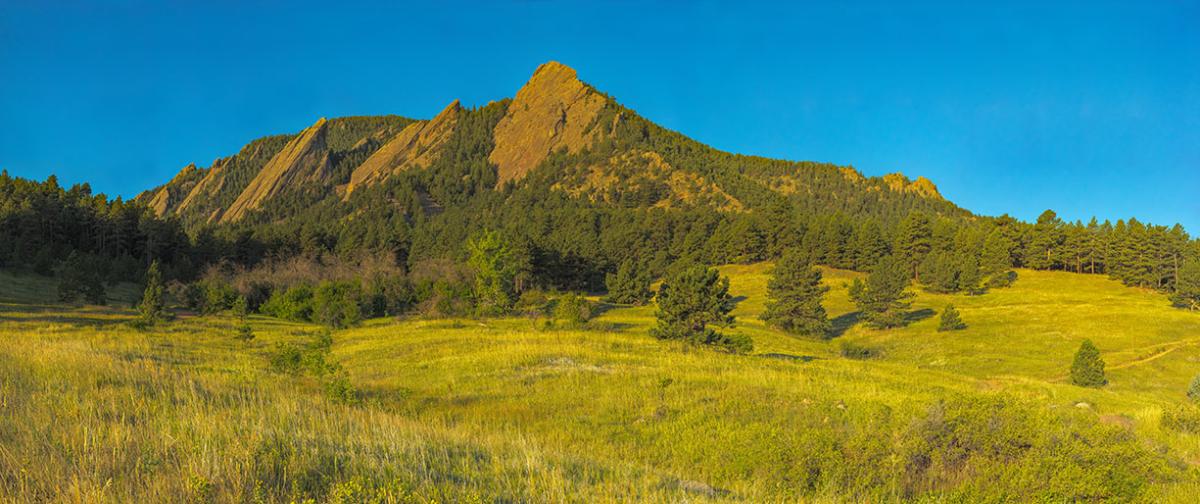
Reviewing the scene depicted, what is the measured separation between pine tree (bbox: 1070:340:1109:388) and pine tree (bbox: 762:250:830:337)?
21177 mm

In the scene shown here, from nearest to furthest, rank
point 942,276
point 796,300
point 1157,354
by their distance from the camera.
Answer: point 1157,354 → point 796,300 → point 942,276

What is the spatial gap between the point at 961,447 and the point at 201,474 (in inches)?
339

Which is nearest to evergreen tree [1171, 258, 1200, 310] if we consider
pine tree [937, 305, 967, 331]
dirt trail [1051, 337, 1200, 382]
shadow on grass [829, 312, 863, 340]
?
dirt trail [1051, 337, 1200, 382]

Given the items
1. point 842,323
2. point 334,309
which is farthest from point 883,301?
point 334,309

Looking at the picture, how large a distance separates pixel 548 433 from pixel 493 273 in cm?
4425

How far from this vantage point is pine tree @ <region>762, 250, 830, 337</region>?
4747cm

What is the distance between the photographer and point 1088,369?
82.9 feet

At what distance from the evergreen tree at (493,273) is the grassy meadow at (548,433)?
2515cm

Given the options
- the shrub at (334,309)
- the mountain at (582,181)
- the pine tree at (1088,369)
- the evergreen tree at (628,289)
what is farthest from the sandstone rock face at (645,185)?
the pine tree at (1088,369)

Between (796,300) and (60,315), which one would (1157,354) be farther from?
(60,315)

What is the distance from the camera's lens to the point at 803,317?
4784 centimetres

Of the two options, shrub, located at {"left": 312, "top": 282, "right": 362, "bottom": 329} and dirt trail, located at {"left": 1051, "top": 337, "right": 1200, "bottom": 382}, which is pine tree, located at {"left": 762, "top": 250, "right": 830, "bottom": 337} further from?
shrub, located at {"left": 312, "top": 282, "right": 362, "bottom": 329}

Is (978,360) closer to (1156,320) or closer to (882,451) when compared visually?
(1156,320)

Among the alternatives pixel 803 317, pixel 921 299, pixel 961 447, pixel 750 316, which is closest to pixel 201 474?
pixel 961 447
